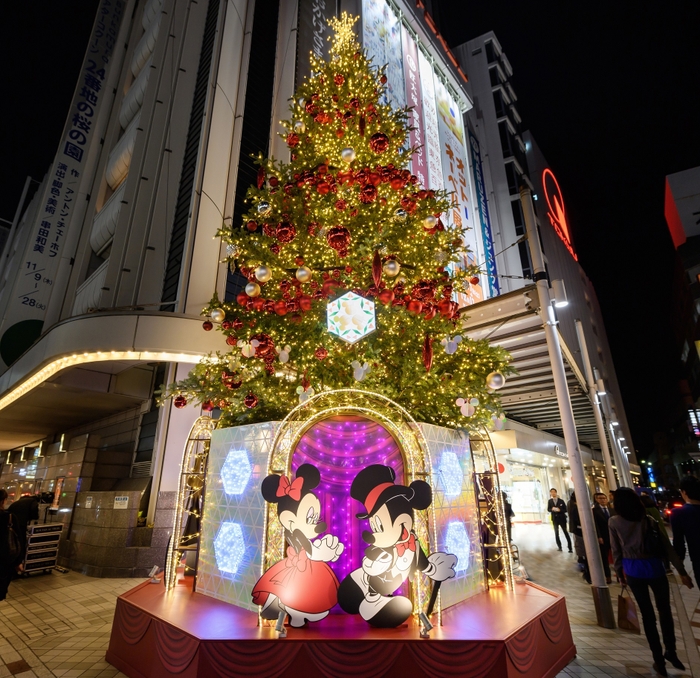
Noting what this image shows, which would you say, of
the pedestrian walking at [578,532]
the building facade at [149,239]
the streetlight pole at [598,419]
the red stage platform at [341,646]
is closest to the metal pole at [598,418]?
the streetlight pole at [598,419]

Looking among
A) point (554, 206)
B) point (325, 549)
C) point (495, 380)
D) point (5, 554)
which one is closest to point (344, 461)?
point (325, 549)

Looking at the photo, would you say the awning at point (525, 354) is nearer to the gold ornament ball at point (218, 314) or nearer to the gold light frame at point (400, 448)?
the gold light frame at point (400, 448)

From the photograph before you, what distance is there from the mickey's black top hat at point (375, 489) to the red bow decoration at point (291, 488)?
1.57ft

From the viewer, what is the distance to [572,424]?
6090mm

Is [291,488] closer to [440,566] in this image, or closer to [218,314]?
[440,566]

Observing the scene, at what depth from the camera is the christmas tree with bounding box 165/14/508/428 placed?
5168 millimetres

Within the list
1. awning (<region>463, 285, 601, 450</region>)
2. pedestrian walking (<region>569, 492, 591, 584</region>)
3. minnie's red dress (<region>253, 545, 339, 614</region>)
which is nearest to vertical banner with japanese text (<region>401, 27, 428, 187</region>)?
awning (<region>463, 285, 601, 450</region>)

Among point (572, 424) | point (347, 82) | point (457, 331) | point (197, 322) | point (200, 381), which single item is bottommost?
point (572, 424)

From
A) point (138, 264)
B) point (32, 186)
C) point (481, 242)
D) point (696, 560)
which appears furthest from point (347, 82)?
point (32, 186)

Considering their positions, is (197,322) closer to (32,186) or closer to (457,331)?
(457,331)

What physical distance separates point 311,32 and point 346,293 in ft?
43.9

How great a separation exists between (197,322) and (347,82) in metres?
5.34

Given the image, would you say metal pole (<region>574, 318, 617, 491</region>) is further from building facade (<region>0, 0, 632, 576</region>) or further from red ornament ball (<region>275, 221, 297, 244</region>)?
red ornament ball (<region>275, 221, 297, 244</region>)

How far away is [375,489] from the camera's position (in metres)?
3.58
